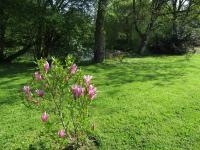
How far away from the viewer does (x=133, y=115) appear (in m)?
7.73

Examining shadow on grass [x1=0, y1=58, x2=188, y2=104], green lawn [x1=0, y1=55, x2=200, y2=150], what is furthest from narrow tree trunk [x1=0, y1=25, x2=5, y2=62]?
green lawn [x1=0, y1=55, x2=200, y2=150]

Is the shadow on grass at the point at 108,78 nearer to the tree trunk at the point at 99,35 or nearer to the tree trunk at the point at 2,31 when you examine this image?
the tree trunk at the point at 99,35

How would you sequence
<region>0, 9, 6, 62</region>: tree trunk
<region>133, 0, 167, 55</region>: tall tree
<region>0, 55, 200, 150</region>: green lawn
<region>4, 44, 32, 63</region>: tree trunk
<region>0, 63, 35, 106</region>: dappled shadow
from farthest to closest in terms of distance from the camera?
<region>133, 0, 167, 55</region>: tall tree
<region>4, 44, 32, 63</region>: tree trunk
<region>0, 9, 6, 62</region>: tree trunk
<region>0, 63, 35, 106</region>: dappled shadow
<region>0, 55, 200, 150</region>: green lawn

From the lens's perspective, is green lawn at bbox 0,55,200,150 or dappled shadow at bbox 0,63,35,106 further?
dappled shadow at bbox 0,63,35,106

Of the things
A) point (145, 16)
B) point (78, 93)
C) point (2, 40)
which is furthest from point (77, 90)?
point (145, 16)

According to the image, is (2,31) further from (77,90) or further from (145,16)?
(145,16)

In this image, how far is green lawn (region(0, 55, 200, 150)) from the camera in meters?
6.45

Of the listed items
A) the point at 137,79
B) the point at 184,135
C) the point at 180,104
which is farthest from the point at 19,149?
the point at 137,79

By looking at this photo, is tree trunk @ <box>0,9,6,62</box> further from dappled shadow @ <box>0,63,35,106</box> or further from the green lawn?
the green lawn

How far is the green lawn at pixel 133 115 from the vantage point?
6.45 meters

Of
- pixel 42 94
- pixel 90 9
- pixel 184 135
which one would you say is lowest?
pixel 184 135

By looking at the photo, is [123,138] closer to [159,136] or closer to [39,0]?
[159,136]

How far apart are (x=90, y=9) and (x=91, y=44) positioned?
9.15ft

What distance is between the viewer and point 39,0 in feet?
55.0
